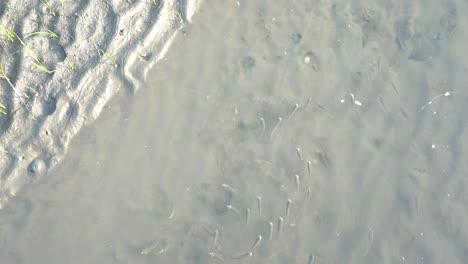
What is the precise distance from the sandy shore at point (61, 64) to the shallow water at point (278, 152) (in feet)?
0.50

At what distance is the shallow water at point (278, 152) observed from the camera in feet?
12.3

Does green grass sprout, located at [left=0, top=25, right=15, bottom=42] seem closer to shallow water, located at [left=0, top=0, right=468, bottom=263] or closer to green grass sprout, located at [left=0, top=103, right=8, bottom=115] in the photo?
green grass sprout, located at [left=0, top=103, right=8, bottom=115]

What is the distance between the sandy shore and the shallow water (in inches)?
6.0

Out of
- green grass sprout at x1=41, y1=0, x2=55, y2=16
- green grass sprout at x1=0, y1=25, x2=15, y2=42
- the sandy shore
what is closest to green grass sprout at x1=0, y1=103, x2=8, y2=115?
the sandy shore

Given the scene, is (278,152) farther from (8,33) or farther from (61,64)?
(8,33)

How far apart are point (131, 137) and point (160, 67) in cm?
69

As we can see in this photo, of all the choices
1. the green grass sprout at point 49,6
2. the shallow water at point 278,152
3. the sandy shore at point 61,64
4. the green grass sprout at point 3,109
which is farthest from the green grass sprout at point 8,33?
the shallow water at point 278,152

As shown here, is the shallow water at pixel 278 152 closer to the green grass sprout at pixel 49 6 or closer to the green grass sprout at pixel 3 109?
the green grass sprout at pixel 3 109

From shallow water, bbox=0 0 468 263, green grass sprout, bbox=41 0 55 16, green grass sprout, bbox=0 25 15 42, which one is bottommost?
shallow water, bbox=0 0 468 263

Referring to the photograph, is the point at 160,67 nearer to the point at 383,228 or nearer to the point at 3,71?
the point at 3,71

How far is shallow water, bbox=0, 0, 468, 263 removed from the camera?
3.76 meters

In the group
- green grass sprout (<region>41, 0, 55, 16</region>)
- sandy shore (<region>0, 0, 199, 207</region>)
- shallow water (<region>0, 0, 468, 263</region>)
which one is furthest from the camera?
green grass sprout (<region>41, 0, 55, 16</region>)

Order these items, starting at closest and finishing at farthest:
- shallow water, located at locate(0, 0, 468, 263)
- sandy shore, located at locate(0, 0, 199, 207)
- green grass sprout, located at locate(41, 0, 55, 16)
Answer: shallow water, located at locate(0, 0, 468, 263) → sandy shore, located at locate(0, 0, 199, 207) → green grass sprout, located at locate(41, 0, 55, 16)

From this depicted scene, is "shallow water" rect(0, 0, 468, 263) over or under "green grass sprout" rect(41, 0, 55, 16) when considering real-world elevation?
A: under
